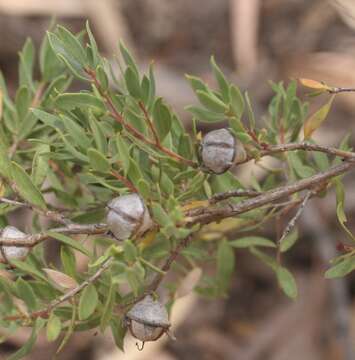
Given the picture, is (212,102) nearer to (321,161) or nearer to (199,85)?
(199,85)

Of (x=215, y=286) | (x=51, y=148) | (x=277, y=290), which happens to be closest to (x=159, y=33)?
(x=277, y=290)

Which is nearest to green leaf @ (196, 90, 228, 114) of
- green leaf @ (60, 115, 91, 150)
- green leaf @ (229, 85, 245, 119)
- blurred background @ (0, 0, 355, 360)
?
green leaf @ (229, 85, 245, 119)

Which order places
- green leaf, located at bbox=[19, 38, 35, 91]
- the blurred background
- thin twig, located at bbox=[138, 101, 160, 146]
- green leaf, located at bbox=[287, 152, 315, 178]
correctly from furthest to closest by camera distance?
the blurred background
green leaf, located at bbox=[19, 38, 35, 91]
green leaf, located at bbox=[287, 152, 315, 178]
thin twig, located at bbox=[138, 101, 160, 146]

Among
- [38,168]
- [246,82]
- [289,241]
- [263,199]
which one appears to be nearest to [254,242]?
[289,241]

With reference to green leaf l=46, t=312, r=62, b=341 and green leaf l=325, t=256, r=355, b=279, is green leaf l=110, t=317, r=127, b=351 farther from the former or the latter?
green leaf l=325, t=256, r=355, b=279

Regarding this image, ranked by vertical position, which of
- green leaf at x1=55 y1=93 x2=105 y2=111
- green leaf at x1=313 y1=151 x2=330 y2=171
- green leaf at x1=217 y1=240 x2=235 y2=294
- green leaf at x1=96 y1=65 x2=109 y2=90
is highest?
green leaf at x1=96 y1=65 x2=109 y2=90
